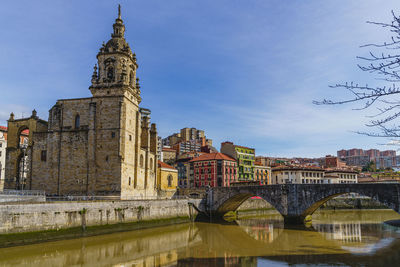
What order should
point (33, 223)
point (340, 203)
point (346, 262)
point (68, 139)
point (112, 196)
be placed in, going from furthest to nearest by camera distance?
point (340, 203), point (68, 139), point (112, 196), point (33, 223), point (346, 262)

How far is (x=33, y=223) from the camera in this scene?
82.6 ft

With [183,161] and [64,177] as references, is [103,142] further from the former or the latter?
[183,161]

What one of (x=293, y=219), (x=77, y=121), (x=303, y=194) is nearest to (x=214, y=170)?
(x=293, y=219)

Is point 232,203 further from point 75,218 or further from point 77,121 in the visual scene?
point 75,218

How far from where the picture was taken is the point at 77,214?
2869 cm

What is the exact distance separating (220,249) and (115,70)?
26.2 metres

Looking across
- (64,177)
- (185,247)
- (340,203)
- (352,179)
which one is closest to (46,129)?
(64,177)

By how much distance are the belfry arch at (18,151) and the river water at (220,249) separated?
17.3 metres

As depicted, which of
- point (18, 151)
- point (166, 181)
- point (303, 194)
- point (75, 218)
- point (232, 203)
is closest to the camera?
point (75, 218)

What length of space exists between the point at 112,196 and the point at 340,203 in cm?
4872

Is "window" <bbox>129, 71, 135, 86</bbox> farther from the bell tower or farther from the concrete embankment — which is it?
the concrete embankment

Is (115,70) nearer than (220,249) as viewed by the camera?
No

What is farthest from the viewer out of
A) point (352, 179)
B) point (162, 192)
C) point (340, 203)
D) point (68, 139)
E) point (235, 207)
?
point (352, 179)

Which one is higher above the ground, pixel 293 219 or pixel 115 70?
pixel 115 70
